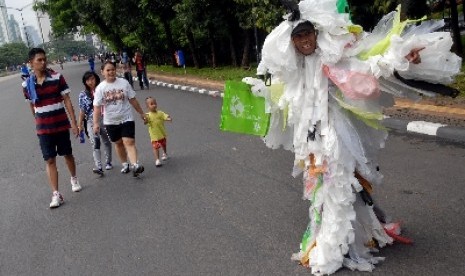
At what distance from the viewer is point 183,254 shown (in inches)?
163

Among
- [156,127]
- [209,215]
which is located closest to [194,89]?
[156,127]

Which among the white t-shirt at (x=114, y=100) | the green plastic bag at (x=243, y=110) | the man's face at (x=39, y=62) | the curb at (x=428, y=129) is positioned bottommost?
the curb at (x=428, y=129)

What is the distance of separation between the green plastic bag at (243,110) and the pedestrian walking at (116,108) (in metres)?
2.95

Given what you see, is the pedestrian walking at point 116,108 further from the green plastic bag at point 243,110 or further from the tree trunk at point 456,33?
the tree trunk at point 456,33

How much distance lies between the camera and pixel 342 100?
3.31 metres

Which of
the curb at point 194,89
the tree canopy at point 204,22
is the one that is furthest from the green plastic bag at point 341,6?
the curb at point 194,89

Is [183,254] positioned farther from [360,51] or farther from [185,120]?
[185,120]

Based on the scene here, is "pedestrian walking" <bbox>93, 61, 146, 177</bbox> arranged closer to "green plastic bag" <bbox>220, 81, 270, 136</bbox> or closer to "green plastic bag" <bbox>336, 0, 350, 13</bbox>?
"green plastic bag" <bbox>220, 81, 270, 136</bbox>

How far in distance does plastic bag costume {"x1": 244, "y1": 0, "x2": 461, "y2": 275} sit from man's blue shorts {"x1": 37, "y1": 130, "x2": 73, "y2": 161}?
138 inches

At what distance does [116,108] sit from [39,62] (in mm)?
1119

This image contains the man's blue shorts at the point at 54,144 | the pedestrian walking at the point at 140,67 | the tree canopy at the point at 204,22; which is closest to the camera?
the man's blue shorts at the point at 54,144

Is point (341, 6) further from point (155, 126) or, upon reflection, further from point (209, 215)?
point (155, 126)

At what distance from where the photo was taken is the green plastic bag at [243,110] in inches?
149

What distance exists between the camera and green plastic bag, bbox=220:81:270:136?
12.4 feet
